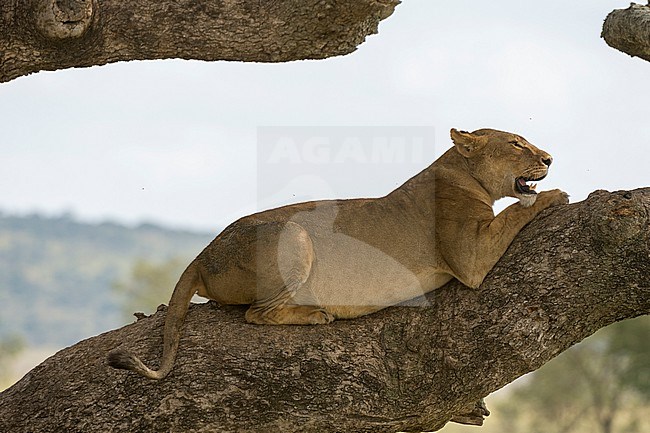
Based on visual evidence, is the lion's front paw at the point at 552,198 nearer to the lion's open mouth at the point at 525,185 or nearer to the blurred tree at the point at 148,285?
the lion's open mouth at the point at 525,185

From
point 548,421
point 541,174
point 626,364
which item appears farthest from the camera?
Result: point 548,421

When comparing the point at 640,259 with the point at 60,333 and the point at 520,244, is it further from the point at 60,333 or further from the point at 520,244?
the point at 60,333

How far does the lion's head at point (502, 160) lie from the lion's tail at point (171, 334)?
70.0 inches

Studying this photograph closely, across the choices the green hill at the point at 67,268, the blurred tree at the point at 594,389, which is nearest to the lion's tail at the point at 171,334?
the blurred tree at the point at 594,389

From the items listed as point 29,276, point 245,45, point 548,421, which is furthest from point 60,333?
point 245,45

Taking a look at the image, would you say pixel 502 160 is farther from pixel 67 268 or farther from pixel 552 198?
pixel 67 268

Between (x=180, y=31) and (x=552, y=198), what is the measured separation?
234 cm

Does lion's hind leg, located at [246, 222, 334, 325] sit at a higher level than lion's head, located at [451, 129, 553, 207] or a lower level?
lower

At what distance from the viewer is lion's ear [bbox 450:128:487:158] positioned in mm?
6203

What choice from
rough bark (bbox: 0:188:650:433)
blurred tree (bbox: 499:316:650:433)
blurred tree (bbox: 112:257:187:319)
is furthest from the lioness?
blurred tree (bbox: 112:257:187:319)

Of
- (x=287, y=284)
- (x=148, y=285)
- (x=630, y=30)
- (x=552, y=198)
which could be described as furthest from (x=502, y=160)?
(x=148, y=285)

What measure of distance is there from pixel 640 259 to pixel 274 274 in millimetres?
1947

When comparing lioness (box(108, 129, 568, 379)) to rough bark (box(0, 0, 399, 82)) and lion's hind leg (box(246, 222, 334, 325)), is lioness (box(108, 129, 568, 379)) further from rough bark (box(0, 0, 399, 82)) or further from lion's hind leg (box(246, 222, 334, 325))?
rough bark (box(0, 0, 399, 82))

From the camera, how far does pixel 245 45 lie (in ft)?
20.0
